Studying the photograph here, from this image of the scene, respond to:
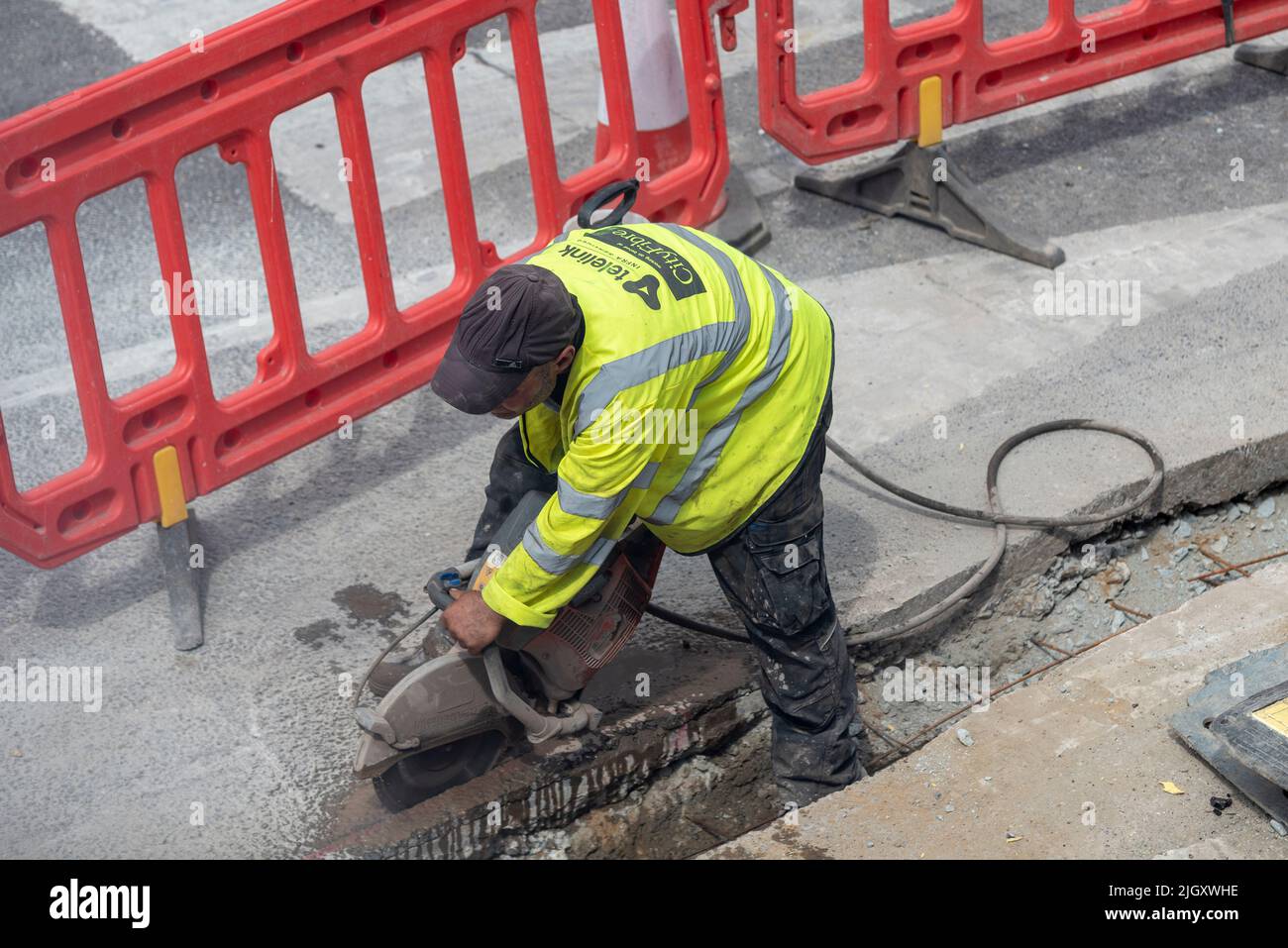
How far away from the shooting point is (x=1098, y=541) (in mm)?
4801

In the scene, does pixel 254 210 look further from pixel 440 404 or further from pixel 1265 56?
pixel 1265 56

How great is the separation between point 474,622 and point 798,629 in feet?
2.80

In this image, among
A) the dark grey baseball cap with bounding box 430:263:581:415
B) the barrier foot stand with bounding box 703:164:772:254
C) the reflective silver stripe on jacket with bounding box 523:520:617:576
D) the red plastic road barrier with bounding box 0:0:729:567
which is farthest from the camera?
the barrier foot stand with bounding box 703:164:772:254

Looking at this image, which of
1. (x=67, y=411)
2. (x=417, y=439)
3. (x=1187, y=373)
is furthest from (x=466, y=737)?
(x=1187, y=373)

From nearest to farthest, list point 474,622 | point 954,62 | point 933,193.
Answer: point 474,622, point 954,62, point 933,193

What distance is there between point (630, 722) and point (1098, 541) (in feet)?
5.50

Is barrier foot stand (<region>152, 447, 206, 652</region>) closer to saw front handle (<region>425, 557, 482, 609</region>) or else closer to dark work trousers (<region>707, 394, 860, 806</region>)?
saw front handle (<region>425, 557, 482, 609</region>)

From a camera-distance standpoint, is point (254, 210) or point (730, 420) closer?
point (730, 420)

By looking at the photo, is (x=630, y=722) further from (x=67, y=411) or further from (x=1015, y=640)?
(x=67, y=411)

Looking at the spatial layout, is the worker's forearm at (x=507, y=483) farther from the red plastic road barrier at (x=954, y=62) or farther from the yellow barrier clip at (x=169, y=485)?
the red plastic road barrier at (x=954, y=62)

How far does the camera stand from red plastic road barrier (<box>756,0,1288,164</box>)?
5691 mm

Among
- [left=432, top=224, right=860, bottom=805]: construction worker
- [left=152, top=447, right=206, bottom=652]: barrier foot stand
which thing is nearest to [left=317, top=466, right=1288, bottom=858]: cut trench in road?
[left=432, top=224, right=860, bottom=805]: construction worker

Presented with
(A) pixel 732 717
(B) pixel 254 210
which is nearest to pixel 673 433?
(A) pixel 732 717

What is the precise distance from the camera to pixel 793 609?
386cm
